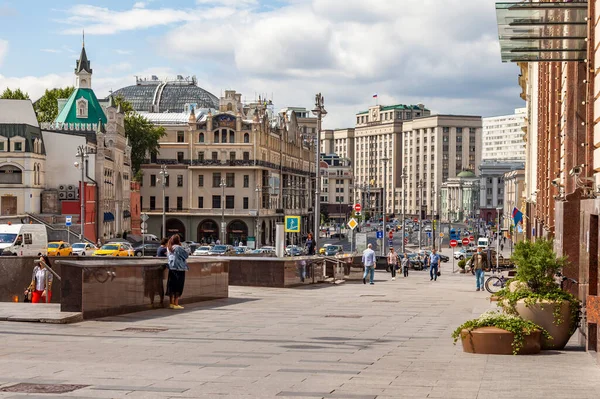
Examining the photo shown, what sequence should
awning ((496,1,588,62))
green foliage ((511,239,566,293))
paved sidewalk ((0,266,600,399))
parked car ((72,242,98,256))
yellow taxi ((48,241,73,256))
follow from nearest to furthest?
paved sidewalk ((0,266,600,399))
green foliage ((511,239,566,293))
awning ((496,1,588,62))
yellow taxi ((48,241,73,256))
parked car ((72,242,98,256))

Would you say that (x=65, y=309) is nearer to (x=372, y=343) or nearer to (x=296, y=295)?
(x=372, y=343)

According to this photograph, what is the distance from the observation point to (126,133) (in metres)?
118

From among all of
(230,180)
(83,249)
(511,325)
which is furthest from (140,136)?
(511,325)

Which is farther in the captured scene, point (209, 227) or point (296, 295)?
point (209, 227)

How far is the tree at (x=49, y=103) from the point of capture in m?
117

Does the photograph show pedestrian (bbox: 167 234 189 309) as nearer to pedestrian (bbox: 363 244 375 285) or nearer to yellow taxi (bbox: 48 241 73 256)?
pedestrian (bbox: 363 244 375 285)

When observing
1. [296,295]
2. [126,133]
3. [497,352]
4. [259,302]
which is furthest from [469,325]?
[126,133]

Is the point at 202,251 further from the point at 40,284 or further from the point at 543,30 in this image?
the point at 543,30

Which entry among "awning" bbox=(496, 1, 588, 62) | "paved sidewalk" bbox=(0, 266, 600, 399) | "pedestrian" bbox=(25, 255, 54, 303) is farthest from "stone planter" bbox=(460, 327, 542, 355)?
"pedestrian" bbox=(25, 255, 54, 303)

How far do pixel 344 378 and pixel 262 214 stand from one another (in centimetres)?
11165

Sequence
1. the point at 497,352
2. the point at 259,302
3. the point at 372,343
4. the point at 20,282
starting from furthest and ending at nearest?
1. the point at 20,282
2. the point at 259,302
3. the point at 372,343
4. the point at 497,352

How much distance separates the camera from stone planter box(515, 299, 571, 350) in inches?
618

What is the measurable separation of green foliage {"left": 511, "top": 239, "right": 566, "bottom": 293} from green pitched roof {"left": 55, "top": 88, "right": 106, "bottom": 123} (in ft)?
304

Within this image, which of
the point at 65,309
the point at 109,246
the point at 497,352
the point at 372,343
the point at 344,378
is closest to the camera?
the point at 344,378
